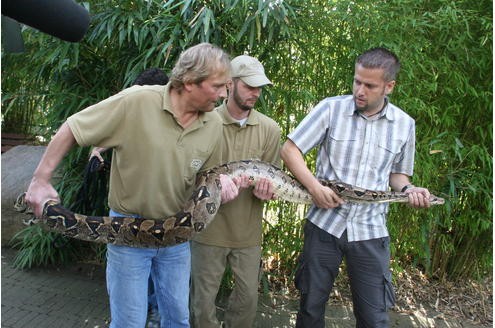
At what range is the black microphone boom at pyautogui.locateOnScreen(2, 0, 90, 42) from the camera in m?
1.09

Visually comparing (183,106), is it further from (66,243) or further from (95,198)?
(66,243)

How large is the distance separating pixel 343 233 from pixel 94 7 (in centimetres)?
331

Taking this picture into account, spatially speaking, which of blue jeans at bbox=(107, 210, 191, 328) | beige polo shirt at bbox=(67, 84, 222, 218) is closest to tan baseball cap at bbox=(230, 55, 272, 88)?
beige polo shirt at bbox=(67, 84, 222, 218)

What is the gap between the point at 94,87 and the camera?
469 cm

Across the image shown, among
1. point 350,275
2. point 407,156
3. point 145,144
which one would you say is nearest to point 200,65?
point 145,144

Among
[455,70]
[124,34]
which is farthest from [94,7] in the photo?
[455,70]

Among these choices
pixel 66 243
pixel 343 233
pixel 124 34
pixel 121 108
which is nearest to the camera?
pixel 121 108

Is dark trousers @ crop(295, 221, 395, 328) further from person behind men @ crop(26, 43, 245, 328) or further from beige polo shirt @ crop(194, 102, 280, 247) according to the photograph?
person behind men @ crop(26, 43, 245, 328)

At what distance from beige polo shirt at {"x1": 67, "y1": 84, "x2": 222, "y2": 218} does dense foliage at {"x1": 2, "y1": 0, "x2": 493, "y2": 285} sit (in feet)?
4.62

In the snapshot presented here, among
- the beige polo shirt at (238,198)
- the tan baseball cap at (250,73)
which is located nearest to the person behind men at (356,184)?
the beige polo shirt at (238,198)

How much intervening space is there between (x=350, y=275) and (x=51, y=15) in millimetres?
2543

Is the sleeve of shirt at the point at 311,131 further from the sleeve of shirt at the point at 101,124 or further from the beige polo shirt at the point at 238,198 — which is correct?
the sleeve of shirt at the point at 101,124

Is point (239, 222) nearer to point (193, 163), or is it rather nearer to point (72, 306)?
point (193, 163)

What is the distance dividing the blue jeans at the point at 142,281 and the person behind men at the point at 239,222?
42 centimetres
